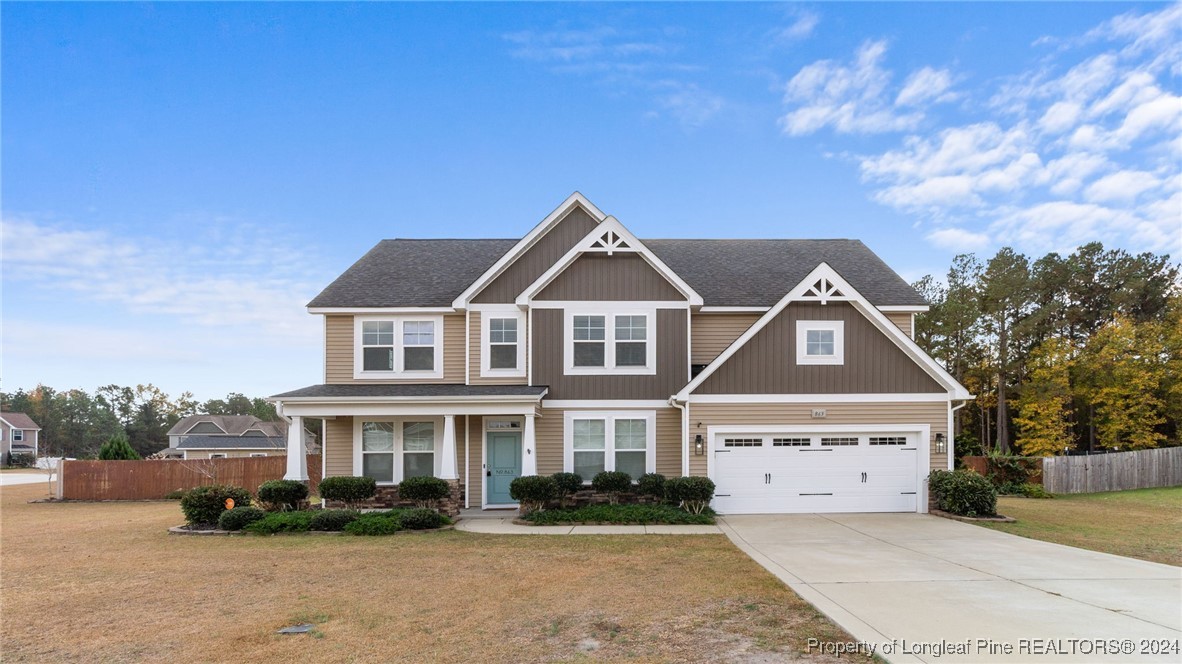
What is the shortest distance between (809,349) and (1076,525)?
680 cm

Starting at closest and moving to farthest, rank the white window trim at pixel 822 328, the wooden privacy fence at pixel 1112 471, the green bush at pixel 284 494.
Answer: the green bush at pixel 284 494, the white window trim at pixel 822 328, the wooden privacy fence at pixel 1112 471

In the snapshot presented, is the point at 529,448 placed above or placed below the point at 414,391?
below

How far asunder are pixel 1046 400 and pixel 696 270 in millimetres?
21582

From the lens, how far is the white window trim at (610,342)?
686 inches

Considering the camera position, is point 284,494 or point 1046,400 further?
point 1046,400

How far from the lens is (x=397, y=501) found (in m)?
16.5

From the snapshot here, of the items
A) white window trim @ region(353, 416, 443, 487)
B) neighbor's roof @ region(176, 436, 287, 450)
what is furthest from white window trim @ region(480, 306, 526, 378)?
neighbor's roof @ region(176, 436, 287, 450)

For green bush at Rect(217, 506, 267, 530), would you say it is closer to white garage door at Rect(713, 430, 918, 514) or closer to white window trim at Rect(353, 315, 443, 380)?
white window trim at Rect(353, 315, 443, 380)

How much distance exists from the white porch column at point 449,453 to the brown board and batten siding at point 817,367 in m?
6.04

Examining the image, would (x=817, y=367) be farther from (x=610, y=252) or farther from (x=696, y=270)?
(x=610, y=252)

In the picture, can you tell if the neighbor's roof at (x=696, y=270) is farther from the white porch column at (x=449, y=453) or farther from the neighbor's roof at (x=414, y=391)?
the white porch column at (x=449, y=453)

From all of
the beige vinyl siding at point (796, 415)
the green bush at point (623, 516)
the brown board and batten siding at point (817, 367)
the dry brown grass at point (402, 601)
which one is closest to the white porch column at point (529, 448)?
the green bush at point (623, 516)

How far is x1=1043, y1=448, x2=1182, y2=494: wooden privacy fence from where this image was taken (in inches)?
890

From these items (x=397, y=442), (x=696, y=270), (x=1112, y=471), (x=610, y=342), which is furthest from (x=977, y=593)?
(x=1112, y=471)
